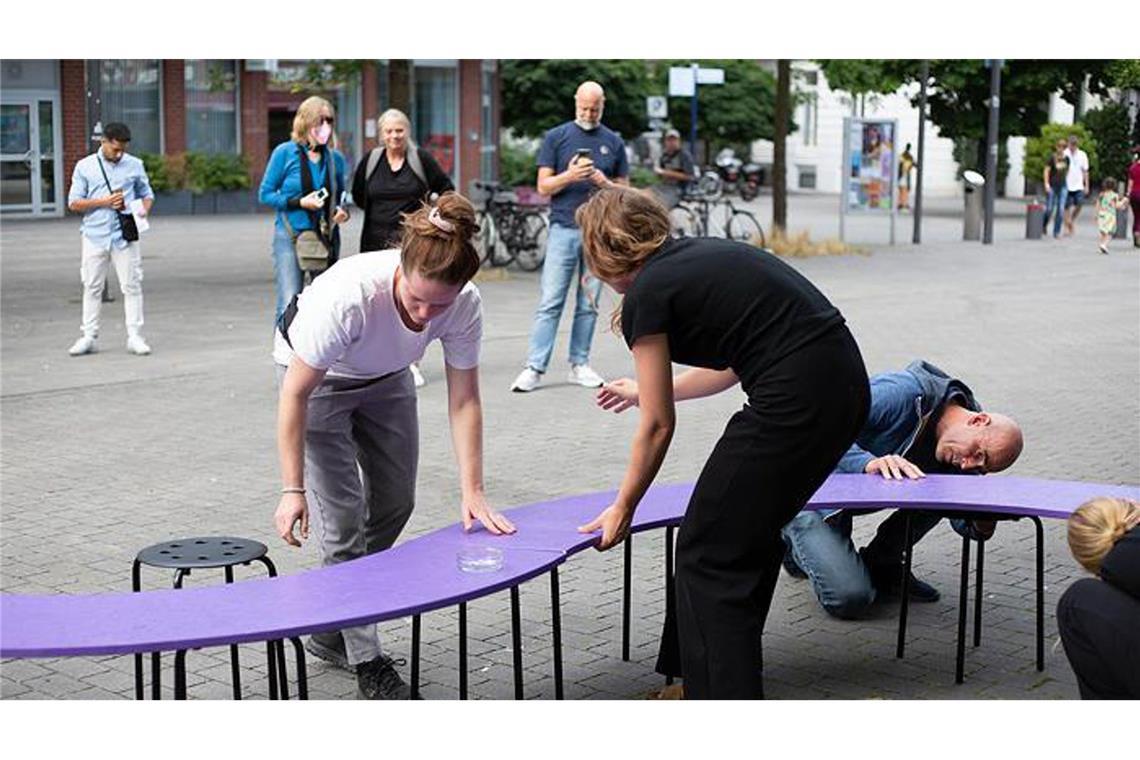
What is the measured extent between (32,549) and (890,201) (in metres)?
20.2

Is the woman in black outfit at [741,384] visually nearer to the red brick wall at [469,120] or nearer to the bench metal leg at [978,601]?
the bench metal leg at [978,601]

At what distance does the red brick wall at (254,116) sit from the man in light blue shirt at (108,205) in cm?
2318

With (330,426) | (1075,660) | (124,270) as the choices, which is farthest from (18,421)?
(1075,660)

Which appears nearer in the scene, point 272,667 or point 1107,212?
point 272,667

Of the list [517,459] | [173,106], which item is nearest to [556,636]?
[517,459]

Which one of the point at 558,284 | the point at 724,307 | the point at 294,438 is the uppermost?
the point at 724,307

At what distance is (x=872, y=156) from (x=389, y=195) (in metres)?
17.1

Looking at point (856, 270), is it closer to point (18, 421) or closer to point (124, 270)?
point (124, 270)

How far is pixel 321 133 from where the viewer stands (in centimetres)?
1085

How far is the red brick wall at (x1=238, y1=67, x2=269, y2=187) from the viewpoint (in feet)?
116

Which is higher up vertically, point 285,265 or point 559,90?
point 559,90

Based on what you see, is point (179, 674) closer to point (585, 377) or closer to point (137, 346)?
point (585, 377)

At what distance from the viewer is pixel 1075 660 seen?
4.29 m

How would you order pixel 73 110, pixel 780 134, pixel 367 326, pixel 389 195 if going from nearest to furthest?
pixel 367 326 → pixel 389 195 → pixel 780 134 → pixel 73 110
